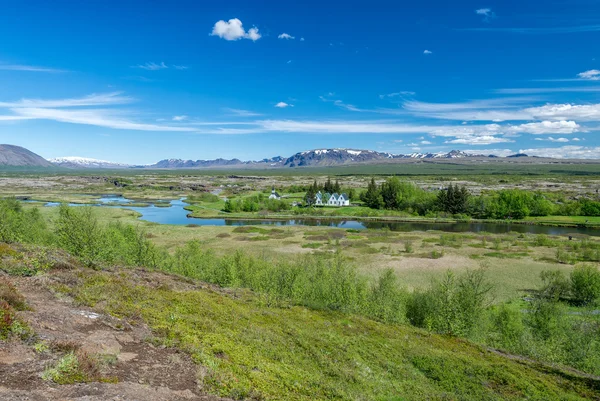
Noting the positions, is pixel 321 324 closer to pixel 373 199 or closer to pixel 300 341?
pixel 300 341

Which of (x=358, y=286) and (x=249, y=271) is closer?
(x=358, y=286)

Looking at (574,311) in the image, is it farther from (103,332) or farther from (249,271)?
(103,332)

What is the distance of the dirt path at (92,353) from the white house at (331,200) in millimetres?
136254

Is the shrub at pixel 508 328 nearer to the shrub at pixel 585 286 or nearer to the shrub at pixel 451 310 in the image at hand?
the shrub at pixel 451 310

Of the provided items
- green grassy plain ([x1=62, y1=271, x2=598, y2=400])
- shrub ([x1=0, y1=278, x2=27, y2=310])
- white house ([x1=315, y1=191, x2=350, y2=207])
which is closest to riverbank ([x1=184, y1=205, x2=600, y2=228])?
white house ([x1=315, y1=191, x2=350, y2=207])

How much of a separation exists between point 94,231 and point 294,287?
74.8 feet

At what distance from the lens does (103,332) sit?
1330 centimetres

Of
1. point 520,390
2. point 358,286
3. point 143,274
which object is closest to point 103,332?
point 143,274

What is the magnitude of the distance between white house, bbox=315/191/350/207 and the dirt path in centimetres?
13625

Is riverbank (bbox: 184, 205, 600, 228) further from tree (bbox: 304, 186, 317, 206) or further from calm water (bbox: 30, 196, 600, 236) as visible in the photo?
tree (bbox: 304, 186, 317, 206)

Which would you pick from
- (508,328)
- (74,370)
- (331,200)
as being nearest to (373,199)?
(331,200)

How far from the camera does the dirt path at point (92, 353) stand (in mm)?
9070

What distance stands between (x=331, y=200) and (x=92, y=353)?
468 ft

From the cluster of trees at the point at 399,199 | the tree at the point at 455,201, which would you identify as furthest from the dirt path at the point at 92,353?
the cluster of trees at the point at 399,199
